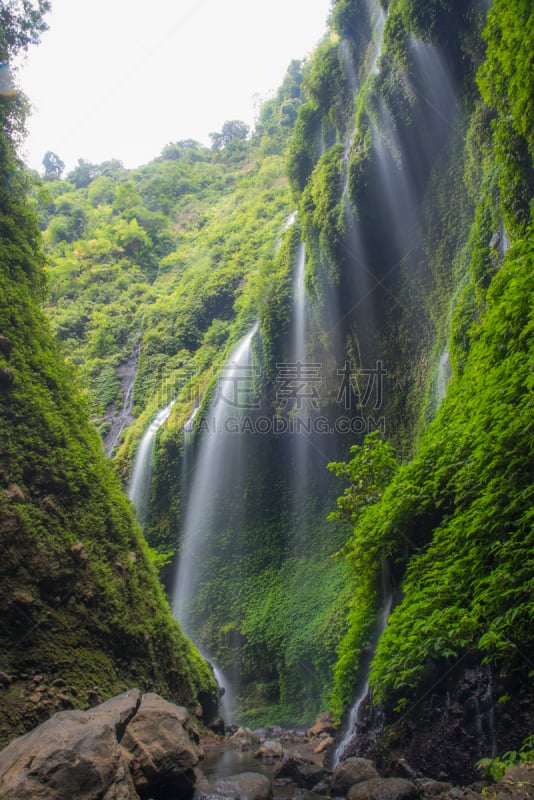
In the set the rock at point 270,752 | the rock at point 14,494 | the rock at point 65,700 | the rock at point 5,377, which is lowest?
the rock at point 270,752

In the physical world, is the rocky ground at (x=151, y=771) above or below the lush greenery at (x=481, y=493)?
below

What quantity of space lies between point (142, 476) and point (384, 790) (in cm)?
1147

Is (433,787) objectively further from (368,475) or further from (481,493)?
(368,475)

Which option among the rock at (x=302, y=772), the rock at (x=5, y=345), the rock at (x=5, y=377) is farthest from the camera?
the rock at (x=5, y=345)

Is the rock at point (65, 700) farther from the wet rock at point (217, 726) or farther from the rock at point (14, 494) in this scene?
the wet rock at point (217, 726)

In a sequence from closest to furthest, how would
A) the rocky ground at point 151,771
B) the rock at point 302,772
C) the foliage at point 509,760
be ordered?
the foliage at point 509,760 → the rocky ground at point 151,771 → the rock at point 302,772

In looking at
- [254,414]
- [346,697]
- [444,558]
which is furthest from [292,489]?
[444,558]

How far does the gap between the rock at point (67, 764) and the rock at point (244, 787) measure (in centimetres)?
177

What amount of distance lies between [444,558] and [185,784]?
311cm

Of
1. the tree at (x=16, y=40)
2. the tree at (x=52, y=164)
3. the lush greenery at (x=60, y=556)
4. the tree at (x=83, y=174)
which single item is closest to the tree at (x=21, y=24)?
the tree at (x=16, y=40)

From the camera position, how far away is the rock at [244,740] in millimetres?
7507

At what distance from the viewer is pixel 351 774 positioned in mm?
4602

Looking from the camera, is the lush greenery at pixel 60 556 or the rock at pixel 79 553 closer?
the lush greenery at pixel 60 556

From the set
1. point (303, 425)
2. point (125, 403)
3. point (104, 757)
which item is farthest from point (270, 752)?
point (125, 403)
